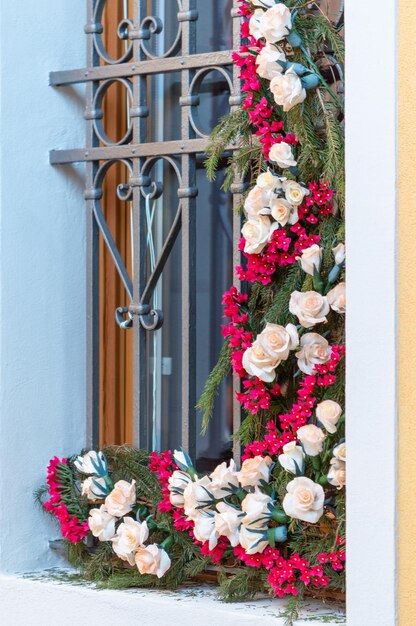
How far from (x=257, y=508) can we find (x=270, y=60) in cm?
117

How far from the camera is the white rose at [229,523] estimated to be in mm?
2971

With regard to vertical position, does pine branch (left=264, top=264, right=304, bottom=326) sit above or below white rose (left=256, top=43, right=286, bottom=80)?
below

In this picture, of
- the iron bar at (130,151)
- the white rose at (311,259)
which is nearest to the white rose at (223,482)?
the white rose at (311,259)

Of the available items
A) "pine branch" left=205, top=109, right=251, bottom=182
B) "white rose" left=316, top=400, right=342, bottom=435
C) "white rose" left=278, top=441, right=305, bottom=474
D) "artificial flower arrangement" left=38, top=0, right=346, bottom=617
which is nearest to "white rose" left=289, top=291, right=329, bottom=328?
"artificial flower arrangement" left=38, top=0, right=346, bottom=617

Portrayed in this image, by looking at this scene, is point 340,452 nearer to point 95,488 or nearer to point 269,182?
point 269,182

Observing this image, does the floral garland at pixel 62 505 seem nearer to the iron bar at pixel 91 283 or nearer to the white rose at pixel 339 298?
the iron bar at pixel 91 283

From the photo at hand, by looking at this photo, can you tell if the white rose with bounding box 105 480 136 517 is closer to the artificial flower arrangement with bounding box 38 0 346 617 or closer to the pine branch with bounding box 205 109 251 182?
the artificial flower arrangement with bounding box 38 0 346 617

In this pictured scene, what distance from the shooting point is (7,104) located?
349 cm

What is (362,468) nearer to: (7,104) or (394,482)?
(394,482)

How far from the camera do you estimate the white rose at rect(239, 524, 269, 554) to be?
9.53 ft

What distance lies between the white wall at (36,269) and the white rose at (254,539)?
0.88m

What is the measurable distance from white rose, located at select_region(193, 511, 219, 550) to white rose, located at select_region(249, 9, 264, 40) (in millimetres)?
1307

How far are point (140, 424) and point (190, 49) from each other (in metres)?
1.15

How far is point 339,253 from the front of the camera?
2914 millimetres
